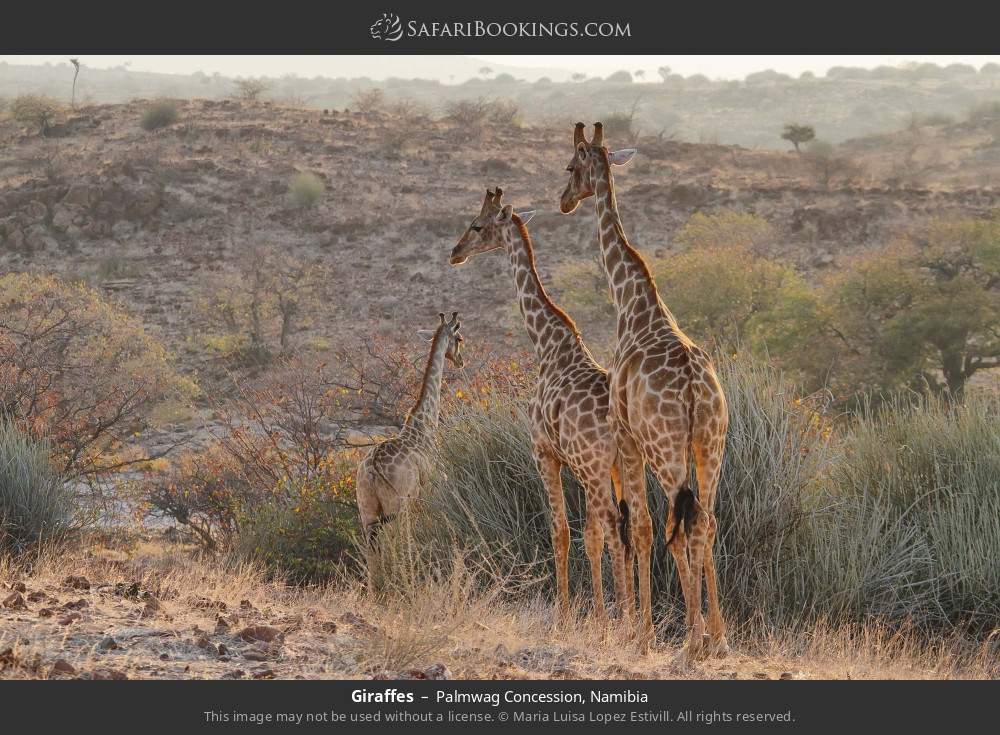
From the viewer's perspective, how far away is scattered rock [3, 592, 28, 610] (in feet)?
24.1

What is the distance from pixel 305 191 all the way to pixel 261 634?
102 feet

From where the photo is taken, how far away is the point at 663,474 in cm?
648

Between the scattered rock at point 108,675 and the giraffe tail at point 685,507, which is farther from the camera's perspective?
the giraffe tail at point 685,507

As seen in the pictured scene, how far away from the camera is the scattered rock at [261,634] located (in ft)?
22.9

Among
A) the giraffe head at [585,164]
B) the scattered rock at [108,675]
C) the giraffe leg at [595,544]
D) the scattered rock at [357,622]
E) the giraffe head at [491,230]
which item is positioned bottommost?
the scattered rock at [357,622]

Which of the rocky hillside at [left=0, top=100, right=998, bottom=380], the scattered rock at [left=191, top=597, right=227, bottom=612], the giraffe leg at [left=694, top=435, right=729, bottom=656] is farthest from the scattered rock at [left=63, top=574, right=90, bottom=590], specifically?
the rocky hillside at [left=0, top=100, right=998, bottom=380]

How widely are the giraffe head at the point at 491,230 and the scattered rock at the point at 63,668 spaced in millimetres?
3846

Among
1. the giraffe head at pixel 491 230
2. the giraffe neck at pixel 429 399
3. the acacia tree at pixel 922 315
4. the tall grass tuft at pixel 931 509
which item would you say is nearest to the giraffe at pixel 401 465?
the giraffe neck at pixel 429 399

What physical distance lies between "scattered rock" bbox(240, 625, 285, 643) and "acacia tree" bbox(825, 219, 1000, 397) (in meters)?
15.9

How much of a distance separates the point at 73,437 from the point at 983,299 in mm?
16843

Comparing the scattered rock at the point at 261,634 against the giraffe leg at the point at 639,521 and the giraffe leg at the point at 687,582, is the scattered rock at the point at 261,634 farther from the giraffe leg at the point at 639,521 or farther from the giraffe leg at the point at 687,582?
the giraffe leg at the point at 687,582

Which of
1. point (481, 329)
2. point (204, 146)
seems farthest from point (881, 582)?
point (204, 146)

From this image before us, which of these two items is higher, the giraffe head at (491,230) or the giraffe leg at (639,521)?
the giraffe head at (491,230)

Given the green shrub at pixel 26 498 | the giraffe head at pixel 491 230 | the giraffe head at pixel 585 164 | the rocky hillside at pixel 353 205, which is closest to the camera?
the giraffe head at pixel 585 164
